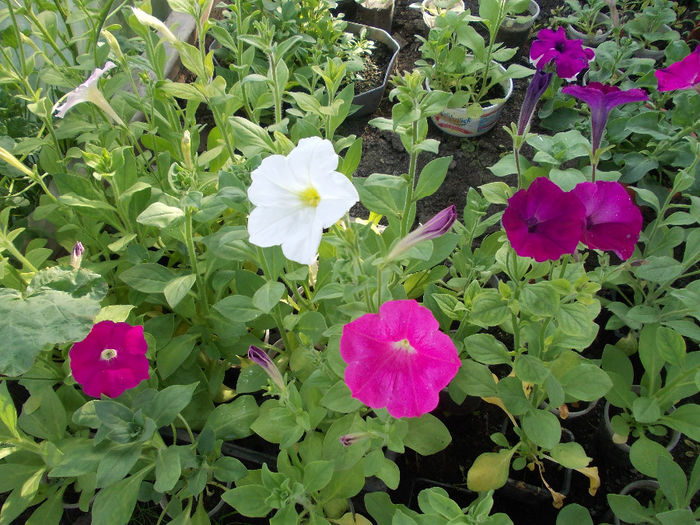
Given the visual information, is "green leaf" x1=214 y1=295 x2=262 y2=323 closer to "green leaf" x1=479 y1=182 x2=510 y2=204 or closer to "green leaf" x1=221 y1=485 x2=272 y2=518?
"green leaf" x1=221 y1=485 x2=272 y2=518

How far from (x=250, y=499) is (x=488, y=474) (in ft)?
2.03

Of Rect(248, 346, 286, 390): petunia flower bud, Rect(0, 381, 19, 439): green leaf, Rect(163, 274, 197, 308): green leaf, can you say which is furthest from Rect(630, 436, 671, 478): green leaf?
Rect(0, 381, 19, 439): green leaf

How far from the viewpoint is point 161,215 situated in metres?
1.10

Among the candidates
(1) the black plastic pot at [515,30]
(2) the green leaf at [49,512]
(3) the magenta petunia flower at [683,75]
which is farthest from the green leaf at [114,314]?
(1) the black plastic pot at [515,30]

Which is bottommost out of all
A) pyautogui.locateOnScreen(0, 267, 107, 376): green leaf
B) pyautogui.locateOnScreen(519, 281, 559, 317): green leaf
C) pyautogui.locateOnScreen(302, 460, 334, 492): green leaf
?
pyautogui.locateOnScreen(302, 460, 334, 492): green leaf

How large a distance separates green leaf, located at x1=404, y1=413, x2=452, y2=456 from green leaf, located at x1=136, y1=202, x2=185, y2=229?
76cm

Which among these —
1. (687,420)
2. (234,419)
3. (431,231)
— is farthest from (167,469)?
(687,420)

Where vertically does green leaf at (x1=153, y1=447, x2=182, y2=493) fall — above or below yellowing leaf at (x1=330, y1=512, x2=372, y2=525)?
above

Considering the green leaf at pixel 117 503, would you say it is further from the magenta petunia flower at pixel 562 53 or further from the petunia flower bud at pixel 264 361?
the magenta petunia flower at pixel 562 53

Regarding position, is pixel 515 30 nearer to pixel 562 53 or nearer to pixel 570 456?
pixel 562 53

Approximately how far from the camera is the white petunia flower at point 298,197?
875 mm

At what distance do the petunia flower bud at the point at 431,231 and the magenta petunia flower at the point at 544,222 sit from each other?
12 centimetres

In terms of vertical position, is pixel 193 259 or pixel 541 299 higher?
pixel 541 299

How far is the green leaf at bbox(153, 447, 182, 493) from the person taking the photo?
1.05 meters
